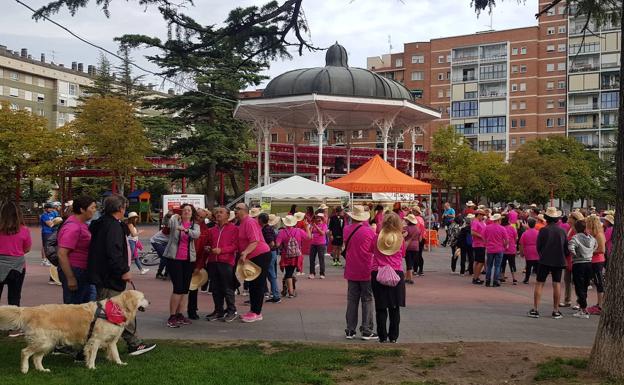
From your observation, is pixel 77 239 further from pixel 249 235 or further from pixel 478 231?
pixel 478 231

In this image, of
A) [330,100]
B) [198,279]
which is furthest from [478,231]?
[330,100]

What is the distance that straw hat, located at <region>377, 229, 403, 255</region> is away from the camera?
8109mm

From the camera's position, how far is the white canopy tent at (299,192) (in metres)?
22.6

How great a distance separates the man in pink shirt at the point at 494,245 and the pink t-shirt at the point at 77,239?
995 cm

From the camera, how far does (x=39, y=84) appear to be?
296ft

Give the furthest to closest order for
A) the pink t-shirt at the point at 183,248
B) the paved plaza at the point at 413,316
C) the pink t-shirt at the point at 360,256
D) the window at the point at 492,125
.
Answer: the window at the point at 492,125
the pink t-shirt at the point at 183,248
the paved plaza at the point at 413,316
the pink t-shirt at the point at 360,256

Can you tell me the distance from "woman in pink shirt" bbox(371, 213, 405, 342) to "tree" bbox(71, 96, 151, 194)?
121ft

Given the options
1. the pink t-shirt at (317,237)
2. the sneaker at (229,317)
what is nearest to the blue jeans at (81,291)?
the sneaker at (229,317)

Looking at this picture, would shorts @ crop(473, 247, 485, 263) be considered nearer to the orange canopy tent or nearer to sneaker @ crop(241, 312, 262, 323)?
sneaker @ crop(241, 312, 262, 323)

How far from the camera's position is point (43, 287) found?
1324 cm

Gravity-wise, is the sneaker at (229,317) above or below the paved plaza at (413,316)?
above

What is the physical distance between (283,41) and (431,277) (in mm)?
9591

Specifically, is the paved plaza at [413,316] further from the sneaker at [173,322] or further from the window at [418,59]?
the window at [418,59]

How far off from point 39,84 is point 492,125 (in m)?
66.4
